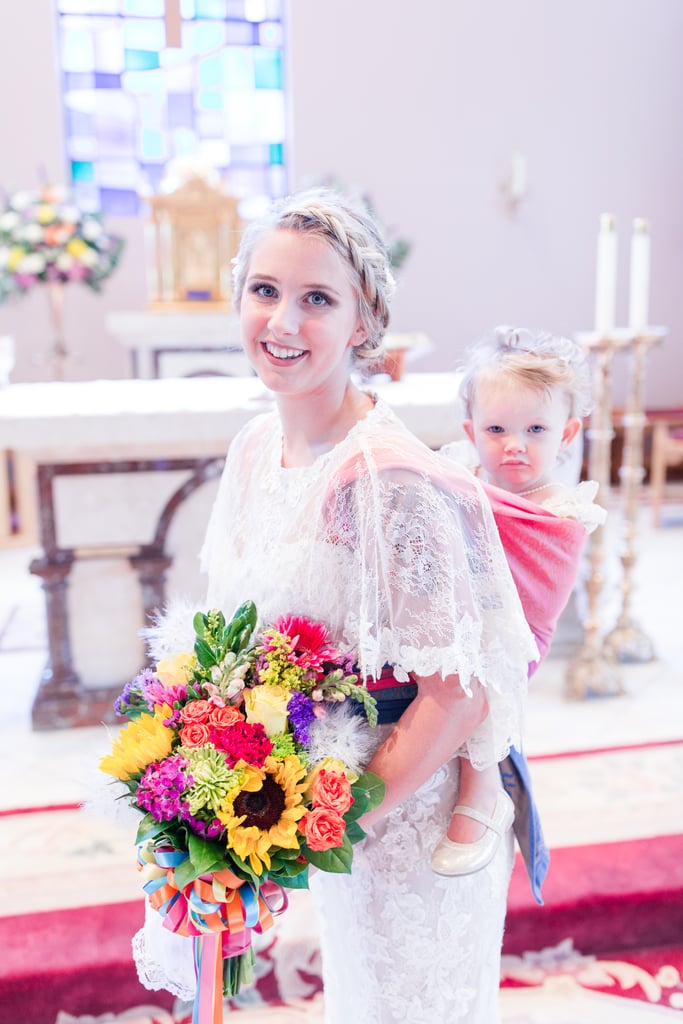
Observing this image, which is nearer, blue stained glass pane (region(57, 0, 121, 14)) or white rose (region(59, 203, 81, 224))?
white rose (region(59, 203, 81, 224))

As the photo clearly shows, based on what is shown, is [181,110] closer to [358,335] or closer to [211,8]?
[211,8]

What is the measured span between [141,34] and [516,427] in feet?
23.8

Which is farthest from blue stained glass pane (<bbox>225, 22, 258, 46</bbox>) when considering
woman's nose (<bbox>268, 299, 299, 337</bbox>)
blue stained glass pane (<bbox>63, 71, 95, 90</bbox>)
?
woman's nose (<bbox>268, 299, 299, 337</bbox>)

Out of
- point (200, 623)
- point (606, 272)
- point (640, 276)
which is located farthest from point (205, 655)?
point (640, 276)

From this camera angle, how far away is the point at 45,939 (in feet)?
7.38

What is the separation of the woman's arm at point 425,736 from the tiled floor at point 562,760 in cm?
86

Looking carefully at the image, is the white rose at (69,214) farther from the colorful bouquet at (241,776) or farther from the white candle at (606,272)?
the colorful bouquet at (241,776)

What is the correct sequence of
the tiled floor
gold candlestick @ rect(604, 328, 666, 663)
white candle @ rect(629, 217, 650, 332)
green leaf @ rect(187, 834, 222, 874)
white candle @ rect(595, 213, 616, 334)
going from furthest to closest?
gold candlestick @ rect(604, 328, 666, 663), white candle @ rect(629, 217, 650, 332), white candle @ rect(595, 213, 616, 334), the tiled floor, green leaf @ rect(187, 834, 222, 874)

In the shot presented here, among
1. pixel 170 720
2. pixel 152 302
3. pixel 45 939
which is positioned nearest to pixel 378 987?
pixel 170 720

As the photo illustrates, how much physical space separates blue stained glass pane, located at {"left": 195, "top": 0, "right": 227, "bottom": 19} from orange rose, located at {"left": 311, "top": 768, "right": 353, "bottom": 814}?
25.5 ft

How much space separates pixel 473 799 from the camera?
1.37 m

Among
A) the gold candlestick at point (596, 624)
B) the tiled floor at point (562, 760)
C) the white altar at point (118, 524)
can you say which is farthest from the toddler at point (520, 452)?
the gold candlestick at point (596, 624)

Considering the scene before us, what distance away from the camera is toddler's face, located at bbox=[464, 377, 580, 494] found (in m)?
1.50

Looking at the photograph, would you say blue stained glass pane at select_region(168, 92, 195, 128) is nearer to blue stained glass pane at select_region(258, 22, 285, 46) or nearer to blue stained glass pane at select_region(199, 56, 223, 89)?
blue stained glass pane at select_region(199, 56, 223, 89)
